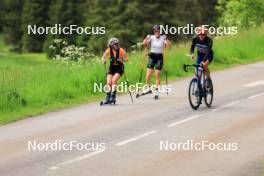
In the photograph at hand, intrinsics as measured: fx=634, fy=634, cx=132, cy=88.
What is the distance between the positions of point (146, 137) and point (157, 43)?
6017 mm

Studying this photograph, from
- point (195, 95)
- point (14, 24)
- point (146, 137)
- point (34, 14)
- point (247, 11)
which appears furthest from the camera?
point (14, 24)

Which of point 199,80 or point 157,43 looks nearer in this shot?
point 199,80

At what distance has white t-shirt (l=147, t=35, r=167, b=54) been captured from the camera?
18812 mm

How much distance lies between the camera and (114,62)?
1792 centimetres

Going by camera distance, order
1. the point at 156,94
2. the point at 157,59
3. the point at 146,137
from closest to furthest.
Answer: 1. the point at 146,137
2. the point at 156,94
3. the point at 157,59

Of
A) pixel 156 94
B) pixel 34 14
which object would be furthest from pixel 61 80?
pixel 34 14

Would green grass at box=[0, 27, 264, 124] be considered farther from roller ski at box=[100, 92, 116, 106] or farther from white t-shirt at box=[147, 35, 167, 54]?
white t-shirt at box=[147, 35, 167, 54]

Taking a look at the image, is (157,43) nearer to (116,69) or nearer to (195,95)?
(116,69)

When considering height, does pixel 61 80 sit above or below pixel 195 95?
above

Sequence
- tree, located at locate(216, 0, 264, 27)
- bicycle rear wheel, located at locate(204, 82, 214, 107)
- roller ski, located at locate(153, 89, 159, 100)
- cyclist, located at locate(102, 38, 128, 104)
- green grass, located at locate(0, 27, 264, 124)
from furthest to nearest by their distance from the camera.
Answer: tree, located at locate(216, 0, 264, 27) → roller ski, located at locate(153, 89, 159, 100) → cyclist, located at locate(102, 38, 128, 104) → green grass, located at locate(0, 27, 264, 124) → bicycle rear wheel, located at locate(204, 82, 214, 107)

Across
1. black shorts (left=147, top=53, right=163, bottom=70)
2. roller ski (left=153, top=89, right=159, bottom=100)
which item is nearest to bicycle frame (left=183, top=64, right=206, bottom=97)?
roller ski (left=153, top=89, right=159, bottom=100)

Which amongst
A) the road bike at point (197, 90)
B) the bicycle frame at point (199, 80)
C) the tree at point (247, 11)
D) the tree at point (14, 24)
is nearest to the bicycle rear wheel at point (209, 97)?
the road bike at point (197, 90)

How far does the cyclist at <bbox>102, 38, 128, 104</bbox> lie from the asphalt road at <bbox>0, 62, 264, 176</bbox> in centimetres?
52

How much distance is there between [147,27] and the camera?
199 feet
